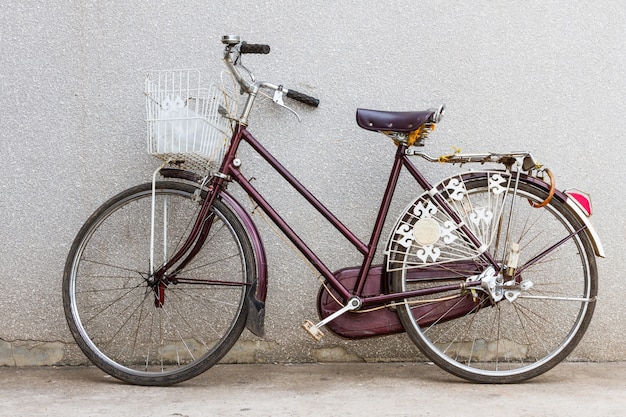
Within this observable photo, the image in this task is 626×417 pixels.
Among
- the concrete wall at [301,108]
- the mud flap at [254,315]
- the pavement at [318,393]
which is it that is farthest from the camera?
the concrete wall at [301,108]

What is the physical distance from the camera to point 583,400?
3883 millimetres

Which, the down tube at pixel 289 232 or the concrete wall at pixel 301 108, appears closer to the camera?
the down tube at pixel 289 232

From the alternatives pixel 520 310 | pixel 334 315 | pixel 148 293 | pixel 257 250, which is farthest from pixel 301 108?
pixel 520 310

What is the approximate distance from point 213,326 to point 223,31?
1.59 metres

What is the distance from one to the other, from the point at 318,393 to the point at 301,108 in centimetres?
150

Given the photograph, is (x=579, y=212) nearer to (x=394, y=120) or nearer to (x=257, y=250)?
(x=394, y=120)

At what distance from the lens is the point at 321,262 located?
4188 mm

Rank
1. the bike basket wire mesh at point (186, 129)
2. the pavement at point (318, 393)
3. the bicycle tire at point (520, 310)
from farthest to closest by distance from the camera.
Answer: the bicycle tire at point (520, 310), the bike basket wire mesh at point (186, 129), the pavement at point (318, 393)

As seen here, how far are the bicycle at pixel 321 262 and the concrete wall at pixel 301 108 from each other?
0.19 meters

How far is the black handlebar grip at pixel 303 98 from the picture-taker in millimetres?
4156

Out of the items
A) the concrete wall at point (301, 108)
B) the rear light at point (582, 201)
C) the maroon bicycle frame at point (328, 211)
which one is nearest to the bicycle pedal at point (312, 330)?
the maroon bicycle frame at point (328, 211)

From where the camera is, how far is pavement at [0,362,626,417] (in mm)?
3730

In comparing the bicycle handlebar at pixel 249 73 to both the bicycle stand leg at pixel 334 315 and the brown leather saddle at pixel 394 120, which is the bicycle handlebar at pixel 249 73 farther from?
the bicycle stand leg at pixel 334 315

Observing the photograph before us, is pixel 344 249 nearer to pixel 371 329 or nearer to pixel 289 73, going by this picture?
pixel 371 329
